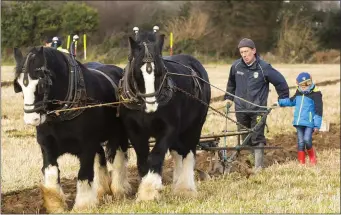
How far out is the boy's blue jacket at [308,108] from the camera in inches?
332

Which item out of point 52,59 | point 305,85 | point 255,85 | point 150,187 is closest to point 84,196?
point 150,187

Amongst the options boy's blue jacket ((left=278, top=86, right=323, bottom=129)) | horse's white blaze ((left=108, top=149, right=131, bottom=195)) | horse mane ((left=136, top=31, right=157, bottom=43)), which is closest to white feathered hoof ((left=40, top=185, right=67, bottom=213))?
horse's white blaze ((left=108, top=149, right=131, bottom=195))

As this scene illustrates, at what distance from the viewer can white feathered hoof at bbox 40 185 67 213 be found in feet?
19.1

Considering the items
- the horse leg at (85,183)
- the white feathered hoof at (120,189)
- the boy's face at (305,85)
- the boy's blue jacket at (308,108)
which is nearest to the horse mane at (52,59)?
the horse leg at (85,183)

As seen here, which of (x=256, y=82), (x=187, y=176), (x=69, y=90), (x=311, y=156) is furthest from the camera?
(x=311, y=156)

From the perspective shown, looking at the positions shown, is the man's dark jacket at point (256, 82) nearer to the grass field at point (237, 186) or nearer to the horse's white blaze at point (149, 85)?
the grass field at point (237, 186)

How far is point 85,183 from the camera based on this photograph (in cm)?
591

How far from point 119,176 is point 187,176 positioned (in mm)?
771

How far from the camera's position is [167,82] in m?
5.88

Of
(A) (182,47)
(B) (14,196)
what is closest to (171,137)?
(B) (14,196)

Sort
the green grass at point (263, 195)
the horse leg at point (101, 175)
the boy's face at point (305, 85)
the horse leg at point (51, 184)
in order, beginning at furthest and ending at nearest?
the boy's face at point (305, 85) → the horse leg at point (101, 175) → the horse leg at point (51, 184) → the green grass at point (263, 195)

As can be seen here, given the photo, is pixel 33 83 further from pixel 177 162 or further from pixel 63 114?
pixel 177 162

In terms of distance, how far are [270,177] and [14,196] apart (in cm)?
314

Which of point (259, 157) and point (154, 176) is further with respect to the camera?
point (259, 157)
